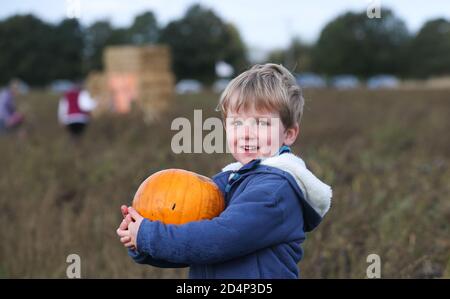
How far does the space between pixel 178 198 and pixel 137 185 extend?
4448 mm

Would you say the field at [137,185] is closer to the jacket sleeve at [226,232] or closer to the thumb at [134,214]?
the jacket sleeve at [226,232]

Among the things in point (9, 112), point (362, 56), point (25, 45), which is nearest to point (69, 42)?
point (25, 45)

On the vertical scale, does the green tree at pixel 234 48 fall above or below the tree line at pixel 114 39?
below

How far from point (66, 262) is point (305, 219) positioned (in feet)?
8.53

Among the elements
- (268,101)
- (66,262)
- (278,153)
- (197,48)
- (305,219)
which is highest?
(197,48)

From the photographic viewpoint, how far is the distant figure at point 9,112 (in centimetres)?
1298

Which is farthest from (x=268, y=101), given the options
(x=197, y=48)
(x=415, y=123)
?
(x=415, y=123)

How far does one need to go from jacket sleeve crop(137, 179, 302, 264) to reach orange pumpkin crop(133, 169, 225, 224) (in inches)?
3.4

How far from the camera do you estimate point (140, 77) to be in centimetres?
2164

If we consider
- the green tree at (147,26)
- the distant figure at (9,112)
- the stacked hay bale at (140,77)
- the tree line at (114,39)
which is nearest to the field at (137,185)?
the tree line at (114,39)

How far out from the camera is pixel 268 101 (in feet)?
6.82

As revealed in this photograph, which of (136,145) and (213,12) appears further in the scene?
(136,145)

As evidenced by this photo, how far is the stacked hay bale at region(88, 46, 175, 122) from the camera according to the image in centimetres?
2134

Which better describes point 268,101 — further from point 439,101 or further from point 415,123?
point 439,101
